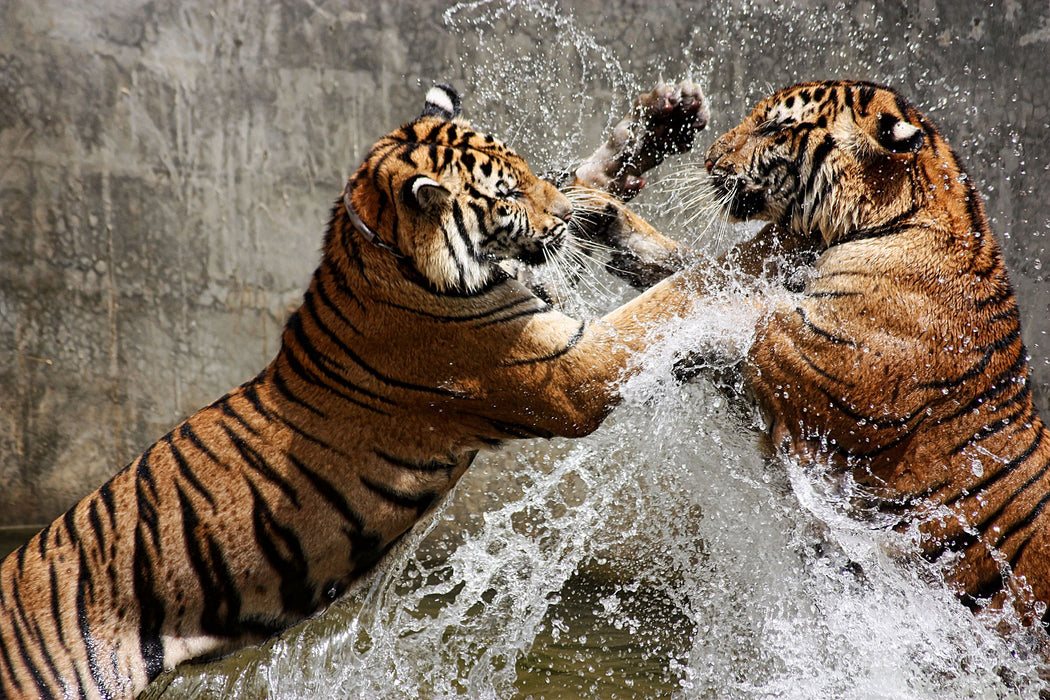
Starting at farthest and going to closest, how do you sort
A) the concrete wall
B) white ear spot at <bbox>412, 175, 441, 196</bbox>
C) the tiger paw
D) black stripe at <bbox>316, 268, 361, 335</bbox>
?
the concrete wall → the tiger paw → black stripe at <bbox>316, 268, 361, 335</bbox> → white ear spot at <bbox>412, 175, 441, 196</bbox>

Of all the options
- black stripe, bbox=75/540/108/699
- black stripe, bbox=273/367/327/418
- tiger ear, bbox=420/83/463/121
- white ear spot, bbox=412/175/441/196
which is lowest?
black stripe, bbox=75/540/108/699

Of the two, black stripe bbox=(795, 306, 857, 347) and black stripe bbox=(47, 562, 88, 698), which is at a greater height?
black stripe bbox=(795, 306, 857, 347)

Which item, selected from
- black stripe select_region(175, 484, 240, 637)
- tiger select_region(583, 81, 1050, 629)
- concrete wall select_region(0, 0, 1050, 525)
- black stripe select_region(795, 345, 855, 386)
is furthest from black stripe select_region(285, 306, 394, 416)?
concrete wall select_region(0, 0, 1050, 525)

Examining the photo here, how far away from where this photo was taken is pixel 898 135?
5.84ft

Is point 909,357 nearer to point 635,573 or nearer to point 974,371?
point 974,371

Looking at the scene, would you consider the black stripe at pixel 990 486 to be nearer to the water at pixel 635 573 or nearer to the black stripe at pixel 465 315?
the water at pixel 635 573

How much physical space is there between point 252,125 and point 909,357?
2.63m

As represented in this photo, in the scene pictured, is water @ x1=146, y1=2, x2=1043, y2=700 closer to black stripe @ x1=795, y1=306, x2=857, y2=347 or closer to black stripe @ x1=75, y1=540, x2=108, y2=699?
black stripe @ x1=795, y1=306, x2=857, y2=347

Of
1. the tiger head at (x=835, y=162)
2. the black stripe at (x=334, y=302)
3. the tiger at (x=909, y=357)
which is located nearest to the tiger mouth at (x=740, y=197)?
the tiger head at (x=835, y=162)

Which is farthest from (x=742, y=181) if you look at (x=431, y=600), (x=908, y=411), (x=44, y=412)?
(x=44, y=412)

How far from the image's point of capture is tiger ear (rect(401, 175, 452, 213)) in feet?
5.65

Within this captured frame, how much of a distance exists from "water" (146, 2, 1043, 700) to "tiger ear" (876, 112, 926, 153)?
47 centimetres

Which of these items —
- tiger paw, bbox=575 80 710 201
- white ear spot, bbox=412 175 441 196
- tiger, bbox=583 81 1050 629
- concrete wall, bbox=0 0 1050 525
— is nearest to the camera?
white ear spot, bbox=412 175 441 196

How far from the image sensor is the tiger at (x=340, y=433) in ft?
6.17
